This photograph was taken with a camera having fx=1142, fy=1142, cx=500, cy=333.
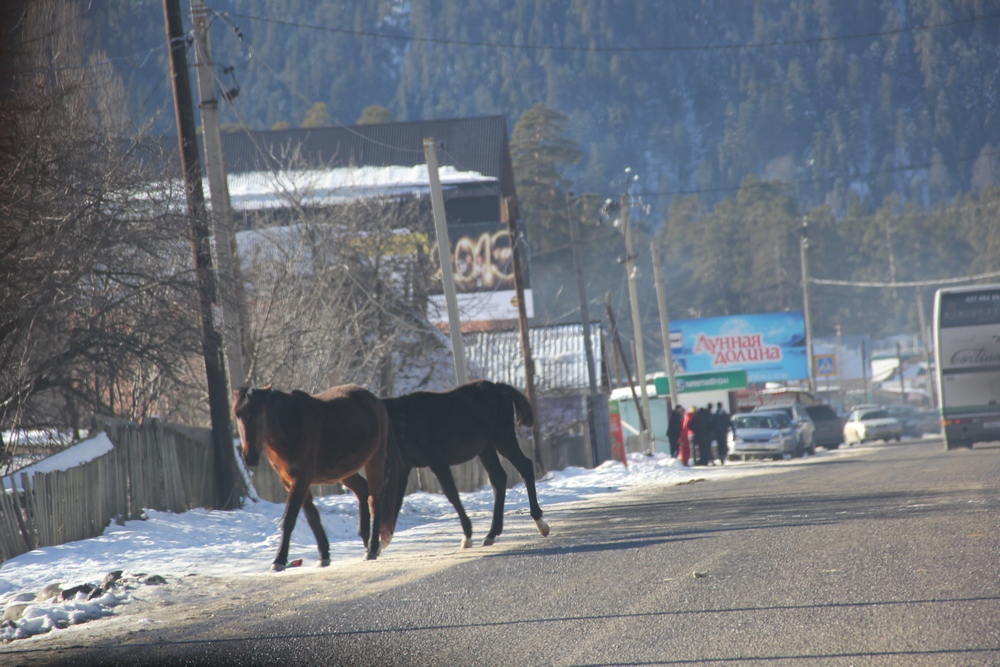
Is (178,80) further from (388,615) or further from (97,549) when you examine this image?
(388,615)

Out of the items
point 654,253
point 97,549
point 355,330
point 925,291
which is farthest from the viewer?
point 925,291

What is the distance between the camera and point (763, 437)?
39.5 m

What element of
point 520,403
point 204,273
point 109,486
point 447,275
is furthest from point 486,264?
point 520,403

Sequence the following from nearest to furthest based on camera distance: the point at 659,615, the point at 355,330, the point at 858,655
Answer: the point at 858,655 → the point at 659,615 → the point at 355,330

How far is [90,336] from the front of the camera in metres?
→ 15.6

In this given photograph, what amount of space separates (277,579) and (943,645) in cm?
650

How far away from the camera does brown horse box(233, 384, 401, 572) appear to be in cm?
1086

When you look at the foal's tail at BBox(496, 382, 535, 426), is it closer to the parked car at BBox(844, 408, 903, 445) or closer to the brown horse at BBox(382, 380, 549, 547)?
the brown horse at BBox(382, 380, 549, 547)

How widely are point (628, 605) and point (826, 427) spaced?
152 ft

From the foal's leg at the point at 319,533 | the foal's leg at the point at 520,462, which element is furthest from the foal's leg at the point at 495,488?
the foal's leg at the point at 319,533

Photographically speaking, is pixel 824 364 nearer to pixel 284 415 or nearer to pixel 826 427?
pixel 826 427

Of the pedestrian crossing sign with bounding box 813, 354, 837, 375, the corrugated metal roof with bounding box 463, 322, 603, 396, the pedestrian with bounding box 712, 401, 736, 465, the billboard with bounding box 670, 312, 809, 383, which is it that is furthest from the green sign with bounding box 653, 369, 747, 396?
the pedestrian crossing sign with bounding box 813, 354, 837, 375

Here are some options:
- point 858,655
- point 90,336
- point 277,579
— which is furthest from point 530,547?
point 90,336

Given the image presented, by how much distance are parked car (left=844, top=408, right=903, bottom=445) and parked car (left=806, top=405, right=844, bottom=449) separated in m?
2.12
